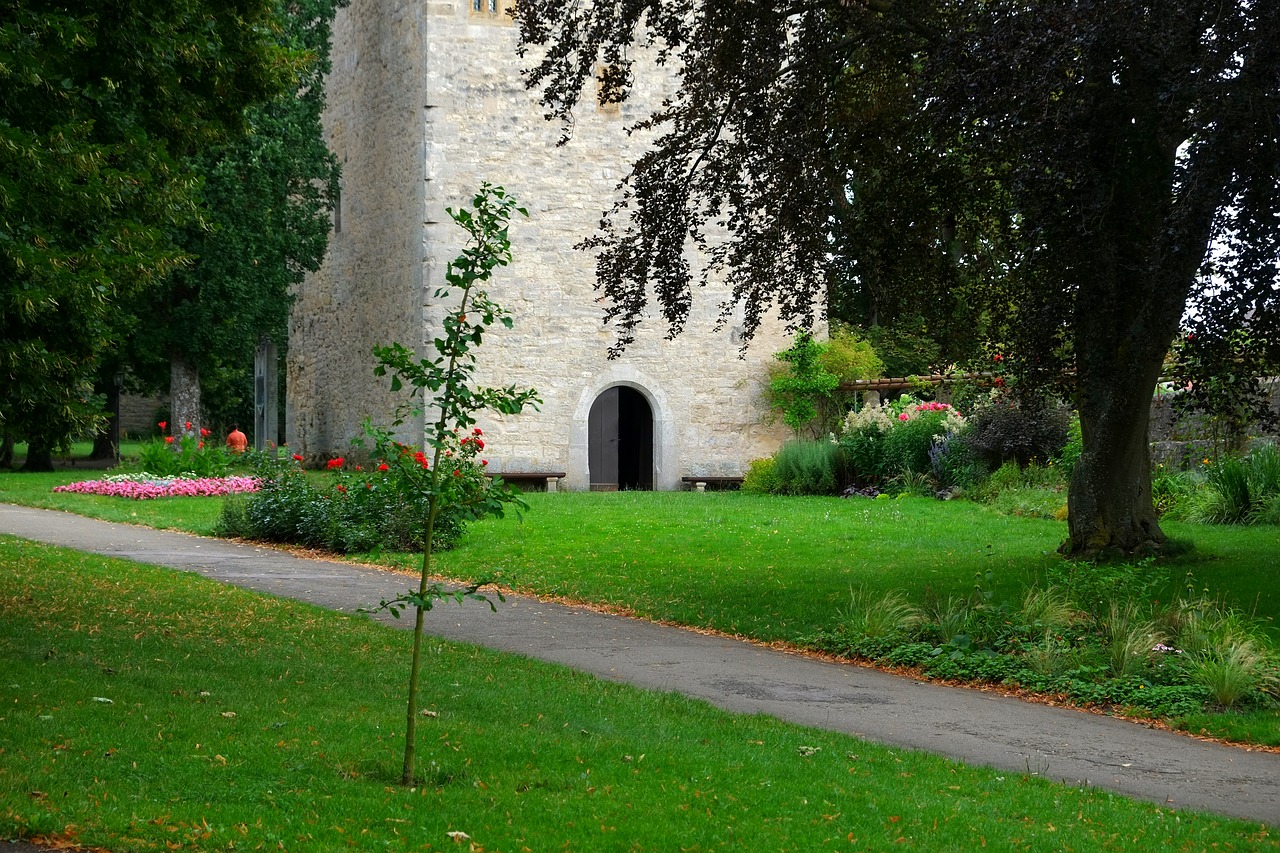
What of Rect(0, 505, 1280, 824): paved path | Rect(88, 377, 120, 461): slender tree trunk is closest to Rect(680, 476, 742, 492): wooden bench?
Rect(0, 505, 1280, 824): paved path

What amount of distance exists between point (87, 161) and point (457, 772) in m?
4.96

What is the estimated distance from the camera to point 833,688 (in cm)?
775

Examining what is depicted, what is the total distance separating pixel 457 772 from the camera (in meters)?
5.19

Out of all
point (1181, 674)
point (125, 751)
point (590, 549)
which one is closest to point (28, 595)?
point (125, 751)

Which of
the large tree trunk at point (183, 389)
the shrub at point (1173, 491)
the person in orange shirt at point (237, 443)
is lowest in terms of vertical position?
the shrub at point (1173, 491)

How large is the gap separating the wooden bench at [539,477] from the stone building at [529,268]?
14 cm

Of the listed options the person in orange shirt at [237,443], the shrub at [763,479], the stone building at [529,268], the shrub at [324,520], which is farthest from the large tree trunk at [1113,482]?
the person in orange shirt at [237,443]

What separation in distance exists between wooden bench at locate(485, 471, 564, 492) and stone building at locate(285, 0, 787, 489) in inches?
5.7

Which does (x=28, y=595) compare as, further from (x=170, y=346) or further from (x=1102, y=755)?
(x=170, y=346)

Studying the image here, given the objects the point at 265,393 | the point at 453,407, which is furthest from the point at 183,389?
the point at 453,407

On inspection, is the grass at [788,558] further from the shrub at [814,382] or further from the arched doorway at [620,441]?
the arched doorway at [620,441]

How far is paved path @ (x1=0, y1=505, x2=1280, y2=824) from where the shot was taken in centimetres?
591

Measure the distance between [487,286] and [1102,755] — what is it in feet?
60.5

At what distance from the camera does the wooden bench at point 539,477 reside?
2280 centimetres
